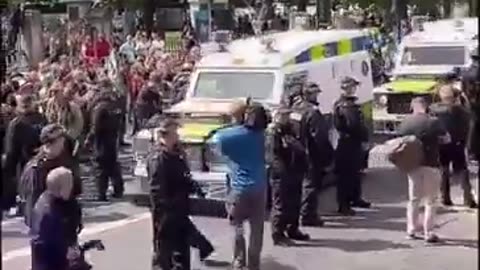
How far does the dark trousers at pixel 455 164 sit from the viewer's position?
13.5m

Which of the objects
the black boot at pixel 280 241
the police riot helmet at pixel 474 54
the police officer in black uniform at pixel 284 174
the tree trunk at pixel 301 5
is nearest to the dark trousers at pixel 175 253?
the police officer in black uniform at pixel 284 174

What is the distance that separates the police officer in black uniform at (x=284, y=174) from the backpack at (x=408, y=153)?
3.51ft

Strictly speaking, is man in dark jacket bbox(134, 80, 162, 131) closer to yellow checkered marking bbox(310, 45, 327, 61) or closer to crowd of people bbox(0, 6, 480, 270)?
crowd of people bbox(0, 6, 480, 270)

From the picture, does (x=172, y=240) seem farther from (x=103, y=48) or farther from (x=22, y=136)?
(x=103, y=48)

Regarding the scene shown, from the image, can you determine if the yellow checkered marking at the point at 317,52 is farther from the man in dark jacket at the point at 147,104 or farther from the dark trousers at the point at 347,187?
the man in dark jacket at the point at 147,104

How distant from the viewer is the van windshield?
14.9 meters

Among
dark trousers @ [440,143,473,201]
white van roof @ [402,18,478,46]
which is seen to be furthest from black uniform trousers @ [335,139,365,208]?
white van roof @ [402,18,478,46]

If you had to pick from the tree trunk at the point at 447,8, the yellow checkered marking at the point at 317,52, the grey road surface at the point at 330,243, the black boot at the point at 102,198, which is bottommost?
the grey road surface at the point at 330,243

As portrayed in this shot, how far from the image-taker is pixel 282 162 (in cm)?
1195

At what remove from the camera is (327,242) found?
12414 millimetres

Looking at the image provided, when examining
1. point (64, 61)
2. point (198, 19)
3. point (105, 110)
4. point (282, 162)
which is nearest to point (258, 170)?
point (282, 162)

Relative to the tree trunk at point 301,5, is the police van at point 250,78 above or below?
below

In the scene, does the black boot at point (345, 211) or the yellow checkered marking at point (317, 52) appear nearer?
the black boot at point (345, 211)

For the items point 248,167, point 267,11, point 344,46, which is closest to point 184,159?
point 248,167
